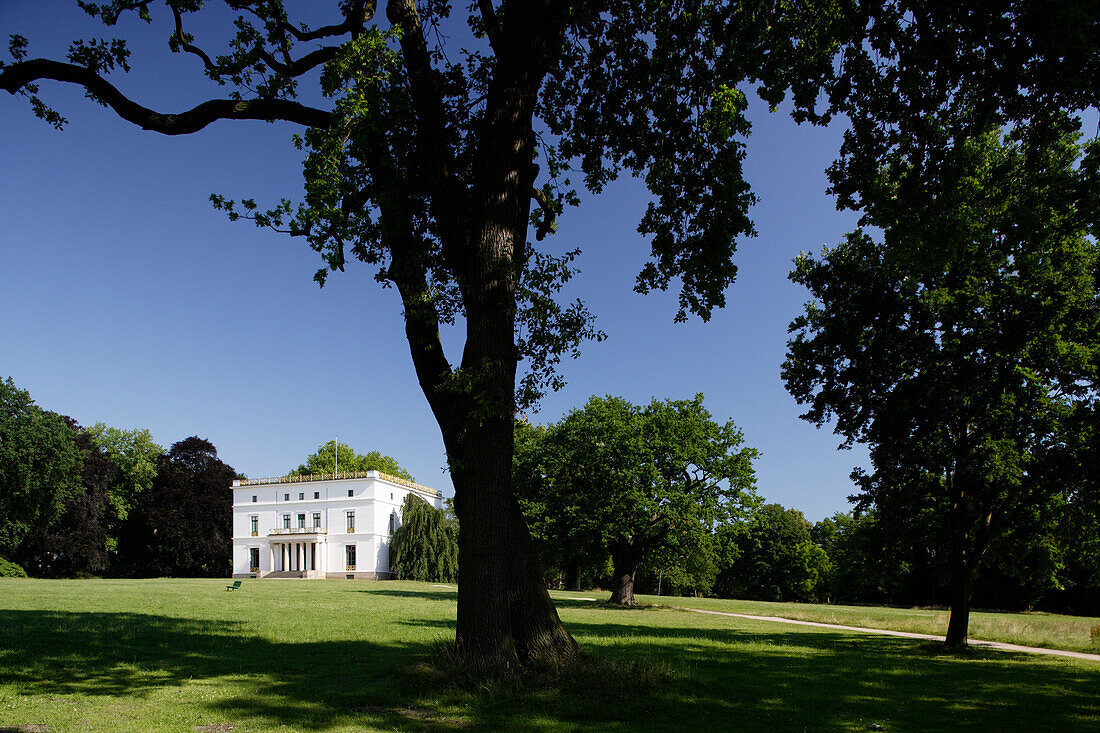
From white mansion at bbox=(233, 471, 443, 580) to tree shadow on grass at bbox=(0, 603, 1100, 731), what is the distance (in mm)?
60377

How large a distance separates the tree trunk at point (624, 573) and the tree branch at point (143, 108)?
2896 centimetres

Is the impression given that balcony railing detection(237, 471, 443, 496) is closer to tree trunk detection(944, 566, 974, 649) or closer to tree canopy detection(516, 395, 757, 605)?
tree canopy detection(516, 395, 757, 605)

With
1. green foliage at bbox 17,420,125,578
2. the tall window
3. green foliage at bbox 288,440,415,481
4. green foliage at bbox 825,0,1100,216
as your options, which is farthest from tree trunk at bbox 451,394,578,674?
green foliage at bbox 288,440,415,481

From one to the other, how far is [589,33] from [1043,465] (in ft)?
46.7

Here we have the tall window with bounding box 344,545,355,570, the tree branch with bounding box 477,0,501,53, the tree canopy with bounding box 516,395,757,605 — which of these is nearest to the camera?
the tree branch with bounding box 477,0,501,53

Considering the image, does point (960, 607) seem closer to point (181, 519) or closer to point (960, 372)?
point (960, 372)

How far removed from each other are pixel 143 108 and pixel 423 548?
56.8 meters

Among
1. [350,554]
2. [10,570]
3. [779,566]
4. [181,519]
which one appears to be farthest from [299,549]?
[779,566]

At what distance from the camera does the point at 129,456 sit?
74000mm

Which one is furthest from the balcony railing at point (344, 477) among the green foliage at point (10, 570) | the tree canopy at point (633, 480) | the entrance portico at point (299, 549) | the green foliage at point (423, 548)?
the tree canopy at point (633, 480)

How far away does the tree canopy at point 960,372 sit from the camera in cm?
1612

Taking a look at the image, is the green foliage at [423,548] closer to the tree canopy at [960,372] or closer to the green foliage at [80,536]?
the green foliage at [80,536]

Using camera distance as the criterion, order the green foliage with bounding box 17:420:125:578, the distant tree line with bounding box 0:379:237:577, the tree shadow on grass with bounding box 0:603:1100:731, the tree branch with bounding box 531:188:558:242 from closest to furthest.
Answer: the tree shadow on grass with bounding box 0:603:1100:731
the tree branch with bounding box 531:188:558:242
the distant tree line with bounding box 0:379:237:577
the green foliage with bounding box 17:420:125:578

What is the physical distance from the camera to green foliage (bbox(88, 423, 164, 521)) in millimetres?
72438
